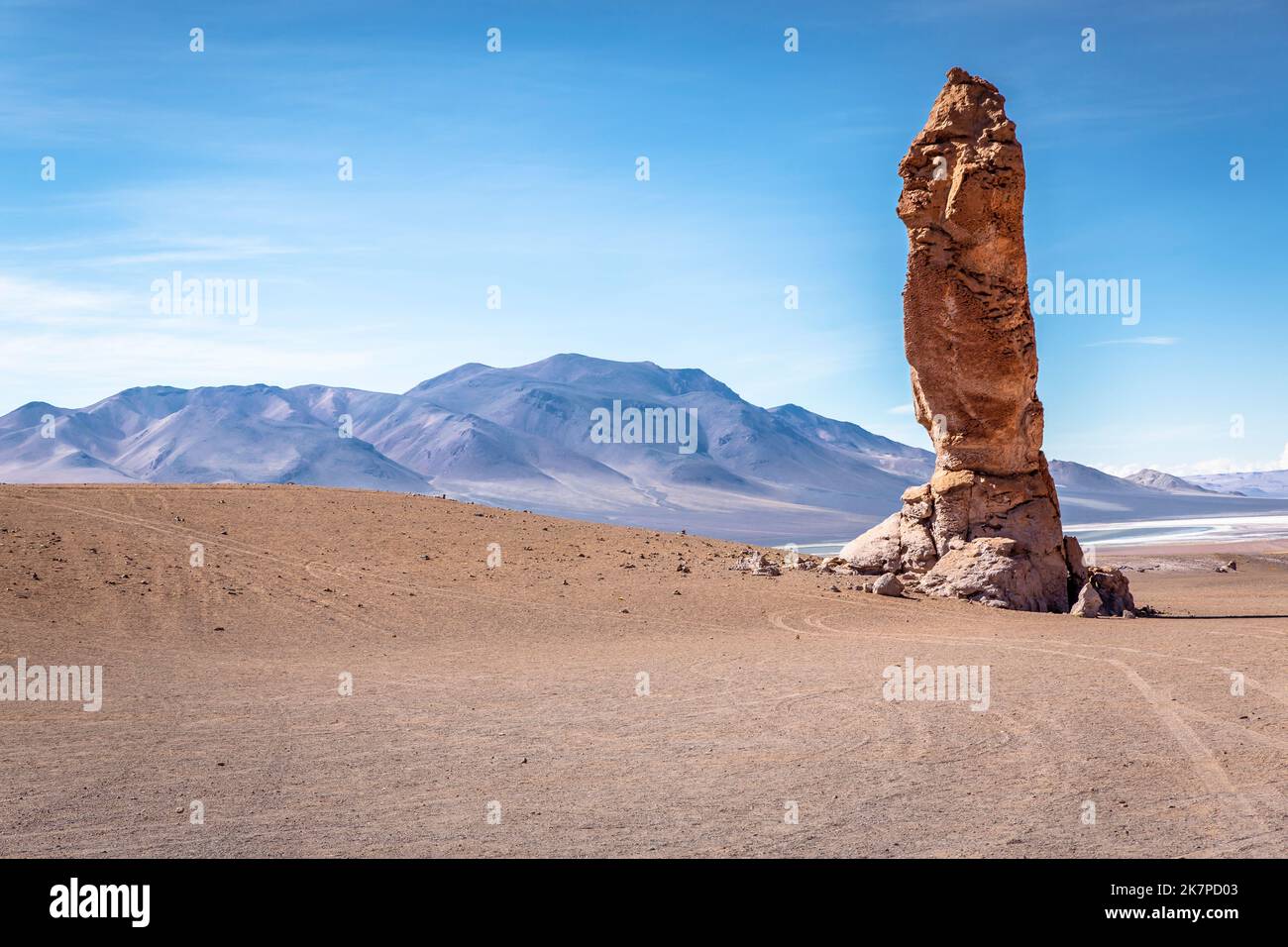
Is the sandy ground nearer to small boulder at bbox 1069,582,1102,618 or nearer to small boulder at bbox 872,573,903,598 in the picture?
small boulder at bbox 872,573,903,598

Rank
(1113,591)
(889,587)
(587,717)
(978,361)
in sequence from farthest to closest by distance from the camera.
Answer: (978,361) → (1113,591) → (889,587) → (587,717)

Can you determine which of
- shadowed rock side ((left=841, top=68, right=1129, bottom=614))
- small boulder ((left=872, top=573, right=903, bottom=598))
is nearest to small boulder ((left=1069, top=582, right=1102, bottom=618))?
shadowed rock side ((left=841, top=68, right=1129, bottom=614))

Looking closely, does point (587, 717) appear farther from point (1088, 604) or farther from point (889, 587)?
point (1088, 604)

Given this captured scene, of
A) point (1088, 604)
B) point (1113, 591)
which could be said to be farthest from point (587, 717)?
point (1113, 591)

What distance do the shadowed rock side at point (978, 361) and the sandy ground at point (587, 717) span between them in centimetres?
148

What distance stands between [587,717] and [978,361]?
38.5ft

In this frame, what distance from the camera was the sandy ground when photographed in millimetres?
6305

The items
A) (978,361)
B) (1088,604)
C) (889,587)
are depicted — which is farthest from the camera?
(978,361)

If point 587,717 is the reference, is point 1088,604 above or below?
above

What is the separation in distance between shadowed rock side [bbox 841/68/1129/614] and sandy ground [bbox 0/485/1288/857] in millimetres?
1481

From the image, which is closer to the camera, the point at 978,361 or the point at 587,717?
the point at 587,717

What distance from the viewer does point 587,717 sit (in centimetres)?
965
